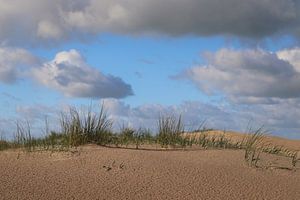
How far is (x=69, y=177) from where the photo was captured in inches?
212

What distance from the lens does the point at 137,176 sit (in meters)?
5.45

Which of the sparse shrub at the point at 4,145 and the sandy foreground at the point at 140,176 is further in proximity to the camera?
the sparse shrub at the point at 4,145

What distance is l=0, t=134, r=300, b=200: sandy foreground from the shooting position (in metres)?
5.00

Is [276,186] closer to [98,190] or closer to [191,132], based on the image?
[98,190]

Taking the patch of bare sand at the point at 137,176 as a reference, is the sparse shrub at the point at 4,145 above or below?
above

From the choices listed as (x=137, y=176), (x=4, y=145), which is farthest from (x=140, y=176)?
(x=4, y=145)

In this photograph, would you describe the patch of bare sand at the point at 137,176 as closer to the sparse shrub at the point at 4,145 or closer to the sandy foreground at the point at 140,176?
the sandy foreground at the point at 140,176

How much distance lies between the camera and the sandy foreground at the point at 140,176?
500 cm

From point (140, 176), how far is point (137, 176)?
0.11ft

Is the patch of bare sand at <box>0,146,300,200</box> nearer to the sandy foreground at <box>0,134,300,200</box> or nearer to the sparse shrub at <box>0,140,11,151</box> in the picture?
the sandy foreground at <box>0,134,300,200</box>

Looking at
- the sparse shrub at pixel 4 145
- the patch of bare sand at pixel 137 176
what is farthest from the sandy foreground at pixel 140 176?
the sparse shrub at pixel 4 145

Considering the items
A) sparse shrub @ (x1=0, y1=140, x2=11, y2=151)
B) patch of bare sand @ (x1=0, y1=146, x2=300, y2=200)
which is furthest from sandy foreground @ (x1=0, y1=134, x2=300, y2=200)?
sparse shrub @ (x1=0, y1=140, x2=11, y2=151)

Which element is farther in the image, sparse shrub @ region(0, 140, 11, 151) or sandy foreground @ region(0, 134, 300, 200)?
sparse shrub @ region(0, 140, 11, 151)

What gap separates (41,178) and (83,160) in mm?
711
